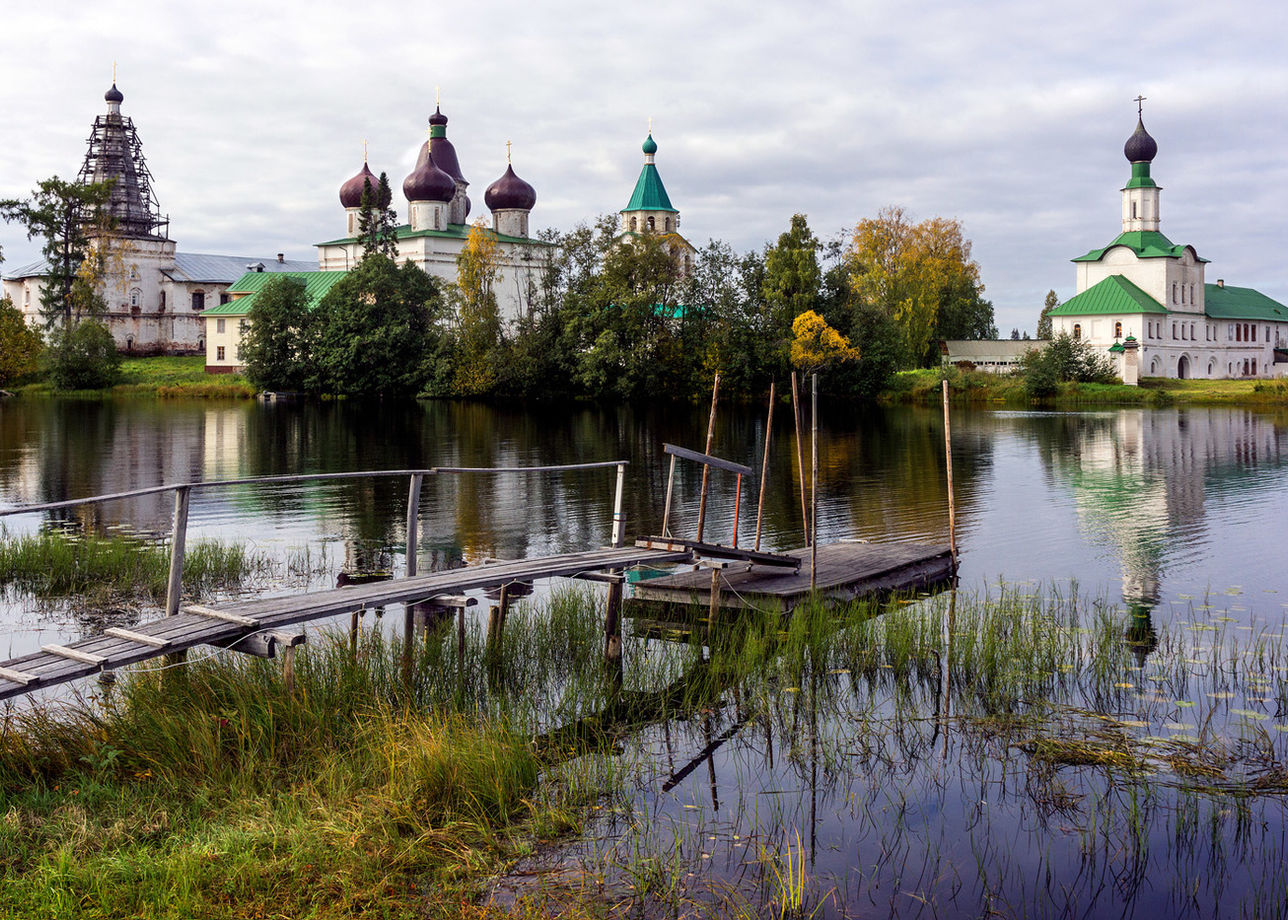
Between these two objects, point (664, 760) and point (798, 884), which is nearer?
point (798, 884)

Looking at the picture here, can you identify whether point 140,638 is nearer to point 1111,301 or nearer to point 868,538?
point 868,538

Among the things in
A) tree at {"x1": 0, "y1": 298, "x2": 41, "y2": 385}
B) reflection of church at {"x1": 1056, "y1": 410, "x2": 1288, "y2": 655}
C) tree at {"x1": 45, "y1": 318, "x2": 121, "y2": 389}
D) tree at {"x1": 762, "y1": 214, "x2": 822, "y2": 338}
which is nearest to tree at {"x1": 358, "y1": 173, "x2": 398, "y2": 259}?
tree at {"x1": 45, "y1": 318, "x2": 121, "y2": 389}

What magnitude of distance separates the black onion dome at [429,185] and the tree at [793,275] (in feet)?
84.0

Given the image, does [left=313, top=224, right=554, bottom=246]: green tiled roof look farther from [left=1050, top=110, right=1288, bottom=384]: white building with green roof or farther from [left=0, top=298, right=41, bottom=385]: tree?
[left=1050, top=110, right=1288, bottom=384]: white building with green roof

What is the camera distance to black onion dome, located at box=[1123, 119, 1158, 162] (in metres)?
79.8

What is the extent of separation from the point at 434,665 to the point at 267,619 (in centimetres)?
138

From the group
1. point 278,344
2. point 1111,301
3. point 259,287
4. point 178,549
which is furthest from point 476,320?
point 178,549

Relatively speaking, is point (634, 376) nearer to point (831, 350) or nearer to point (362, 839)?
point (831, 350)

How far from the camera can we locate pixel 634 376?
6281 centimetres

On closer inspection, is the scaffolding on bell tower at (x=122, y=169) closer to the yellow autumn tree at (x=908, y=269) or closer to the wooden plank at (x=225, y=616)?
A: the yellow autumn tree at (x=908, y=269)

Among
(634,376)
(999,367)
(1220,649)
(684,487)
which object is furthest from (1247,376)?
(1220,649)

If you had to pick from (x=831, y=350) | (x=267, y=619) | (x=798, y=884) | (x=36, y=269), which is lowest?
(x=798, y=884)

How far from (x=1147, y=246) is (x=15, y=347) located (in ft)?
236

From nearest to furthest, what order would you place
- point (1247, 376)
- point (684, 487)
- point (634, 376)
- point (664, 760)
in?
point (664, 760) < point (684, 487) < point (634, 376) < point (1247, 376)
